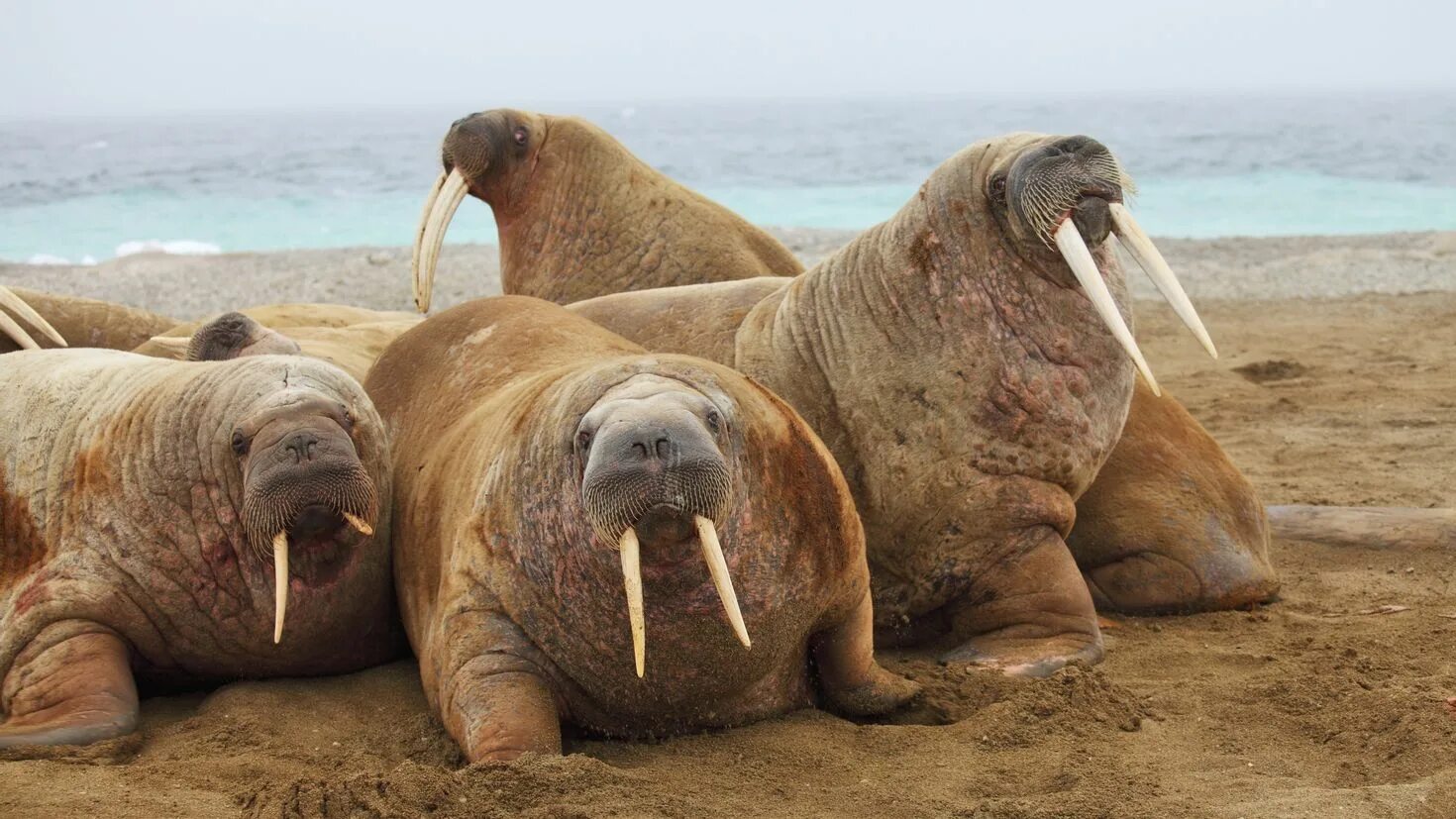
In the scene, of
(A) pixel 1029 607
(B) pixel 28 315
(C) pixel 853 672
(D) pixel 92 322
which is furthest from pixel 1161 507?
(D) pixel 92 322

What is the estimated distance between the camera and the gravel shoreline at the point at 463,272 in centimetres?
1462

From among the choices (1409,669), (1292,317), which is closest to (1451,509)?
(1409,669)

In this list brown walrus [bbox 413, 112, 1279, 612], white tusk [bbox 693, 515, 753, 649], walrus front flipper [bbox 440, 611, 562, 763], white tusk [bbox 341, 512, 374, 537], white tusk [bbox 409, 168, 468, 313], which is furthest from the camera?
white tusk [bbox 409, 168, 468, 313]

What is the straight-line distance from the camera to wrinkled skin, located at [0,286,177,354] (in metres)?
7.34

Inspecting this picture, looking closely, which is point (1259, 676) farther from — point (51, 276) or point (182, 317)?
point (51, 276)

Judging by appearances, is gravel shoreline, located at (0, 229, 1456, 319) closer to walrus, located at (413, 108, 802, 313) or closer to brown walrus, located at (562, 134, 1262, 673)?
walrus, located at (413, 108, 802, 313)

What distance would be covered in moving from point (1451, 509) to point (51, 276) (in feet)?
53.0

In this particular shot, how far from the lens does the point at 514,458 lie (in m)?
3.92

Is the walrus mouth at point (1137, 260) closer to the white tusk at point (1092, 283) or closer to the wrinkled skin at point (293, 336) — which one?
the white tusk at point (1092, 283)

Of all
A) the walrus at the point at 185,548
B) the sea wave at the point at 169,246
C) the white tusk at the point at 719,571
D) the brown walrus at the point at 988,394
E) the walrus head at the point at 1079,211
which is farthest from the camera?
the sea wave at the point at 169,246

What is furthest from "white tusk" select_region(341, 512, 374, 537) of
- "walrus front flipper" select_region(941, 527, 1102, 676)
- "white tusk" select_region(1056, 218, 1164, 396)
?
"white tusk" select_region(1056, 218, 1164, 396)

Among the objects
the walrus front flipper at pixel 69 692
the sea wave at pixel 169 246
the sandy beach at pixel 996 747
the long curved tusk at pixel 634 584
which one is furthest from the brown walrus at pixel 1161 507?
the sea wave at pixel 169 246

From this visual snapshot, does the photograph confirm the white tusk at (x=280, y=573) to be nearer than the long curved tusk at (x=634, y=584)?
No

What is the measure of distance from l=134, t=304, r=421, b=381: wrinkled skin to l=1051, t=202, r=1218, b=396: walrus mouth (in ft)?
8.36
